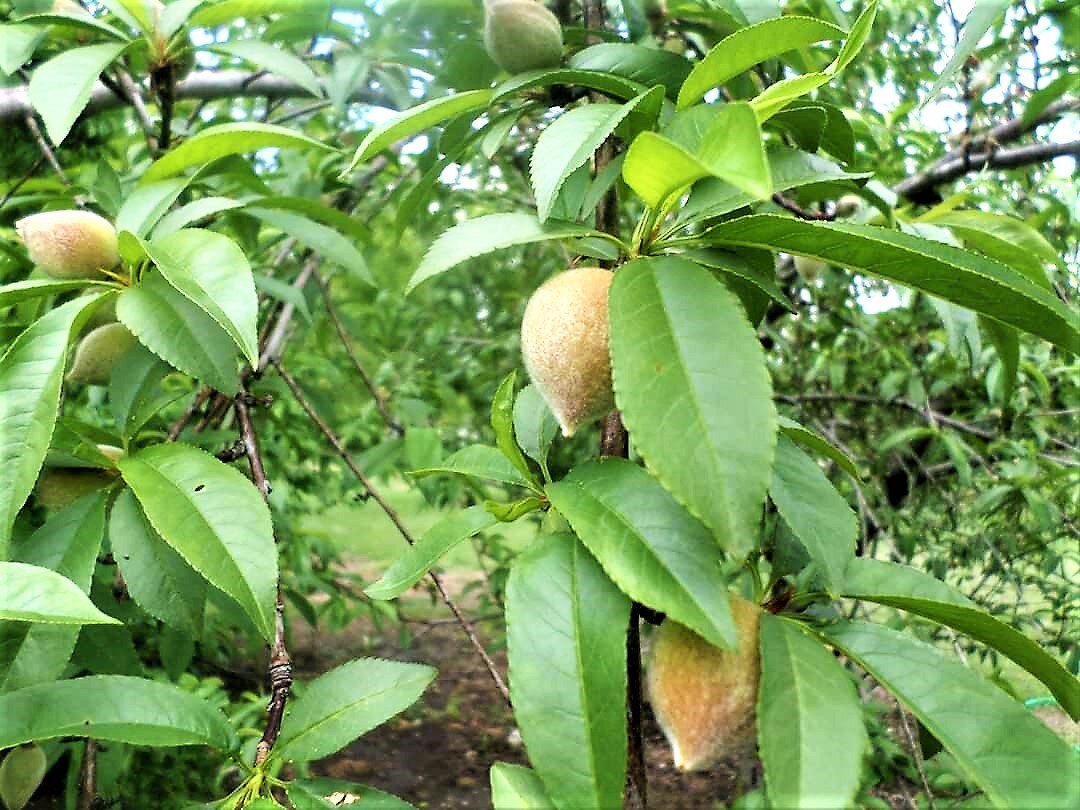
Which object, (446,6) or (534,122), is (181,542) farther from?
(534,122)

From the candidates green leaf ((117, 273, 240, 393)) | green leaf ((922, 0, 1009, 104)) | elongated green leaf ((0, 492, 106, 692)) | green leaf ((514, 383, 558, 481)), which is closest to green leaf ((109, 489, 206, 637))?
elongated green leaf ((0, 492, 106, 692))

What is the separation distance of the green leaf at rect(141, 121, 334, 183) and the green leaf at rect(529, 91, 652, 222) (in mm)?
412

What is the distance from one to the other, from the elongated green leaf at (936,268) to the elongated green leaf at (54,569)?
690 millimetres

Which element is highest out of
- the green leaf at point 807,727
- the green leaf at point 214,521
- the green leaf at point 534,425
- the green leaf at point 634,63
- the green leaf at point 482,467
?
the green leaf at point 634,63

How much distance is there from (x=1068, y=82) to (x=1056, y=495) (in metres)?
1.22

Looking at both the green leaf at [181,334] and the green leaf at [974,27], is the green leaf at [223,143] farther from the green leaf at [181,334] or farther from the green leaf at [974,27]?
the green leaf at [974,27]

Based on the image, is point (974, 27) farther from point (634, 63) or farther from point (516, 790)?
point (516, 790)

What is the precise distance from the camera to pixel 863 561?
74cm

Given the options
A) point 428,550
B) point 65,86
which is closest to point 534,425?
point 428,550

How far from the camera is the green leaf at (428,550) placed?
2.45 ft

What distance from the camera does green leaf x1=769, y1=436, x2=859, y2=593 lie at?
0.70 metres

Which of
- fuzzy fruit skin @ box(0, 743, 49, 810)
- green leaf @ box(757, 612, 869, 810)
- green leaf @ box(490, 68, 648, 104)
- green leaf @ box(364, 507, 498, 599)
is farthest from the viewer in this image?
fuzzy fruit skin @ box(0, 743, 49, 810)

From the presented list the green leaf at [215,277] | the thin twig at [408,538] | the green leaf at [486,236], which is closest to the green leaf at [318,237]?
the thin twig at [408,538]

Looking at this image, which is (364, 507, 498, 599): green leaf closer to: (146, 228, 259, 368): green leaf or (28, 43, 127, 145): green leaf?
(146, 228, 259, 368): green leaf
